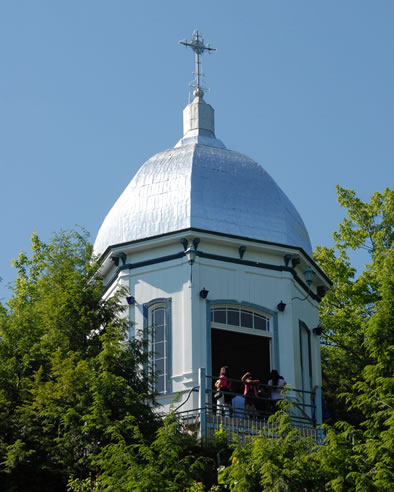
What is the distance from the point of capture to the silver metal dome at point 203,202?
30.8m

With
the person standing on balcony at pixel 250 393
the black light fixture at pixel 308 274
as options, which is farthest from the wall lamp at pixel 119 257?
the person standing on balcony at pixel 250 393

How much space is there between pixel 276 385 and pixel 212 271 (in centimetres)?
311

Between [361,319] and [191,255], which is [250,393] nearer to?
[191,255]

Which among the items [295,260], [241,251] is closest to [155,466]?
[241,251]

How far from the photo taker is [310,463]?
22.6 m

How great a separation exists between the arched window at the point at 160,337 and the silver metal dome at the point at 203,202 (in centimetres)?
173

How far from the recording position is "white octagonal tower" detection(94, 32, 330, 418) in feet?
97.1

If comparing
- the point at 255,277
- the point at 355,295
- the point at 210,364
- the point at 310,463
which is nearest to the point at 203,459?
the point at 310,463

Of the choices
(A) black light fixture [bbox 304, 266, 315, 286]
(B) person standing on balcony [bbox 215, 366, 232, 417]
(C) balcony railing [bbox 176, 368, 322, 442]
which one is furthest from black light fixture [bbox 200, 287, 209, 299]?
(A) black light fixture [bbox 304, 266, 315, 286]

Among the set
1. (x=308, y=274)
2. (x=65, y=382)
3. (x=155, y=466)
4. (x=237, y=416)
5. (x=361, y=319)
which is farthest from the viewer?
(x=361, y=319)

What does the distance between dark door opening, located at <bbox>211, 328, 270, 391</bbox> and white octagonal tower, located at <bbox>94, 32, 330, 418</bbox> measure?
0.02 metres

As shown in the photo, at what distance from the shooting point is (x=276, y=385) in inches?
1126

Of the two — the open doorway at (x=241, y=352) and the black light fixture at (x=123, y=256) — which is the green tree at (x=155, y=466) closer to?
the open doorway at (x=241, y=352)

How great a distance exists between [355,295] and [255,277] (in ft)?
32.5
